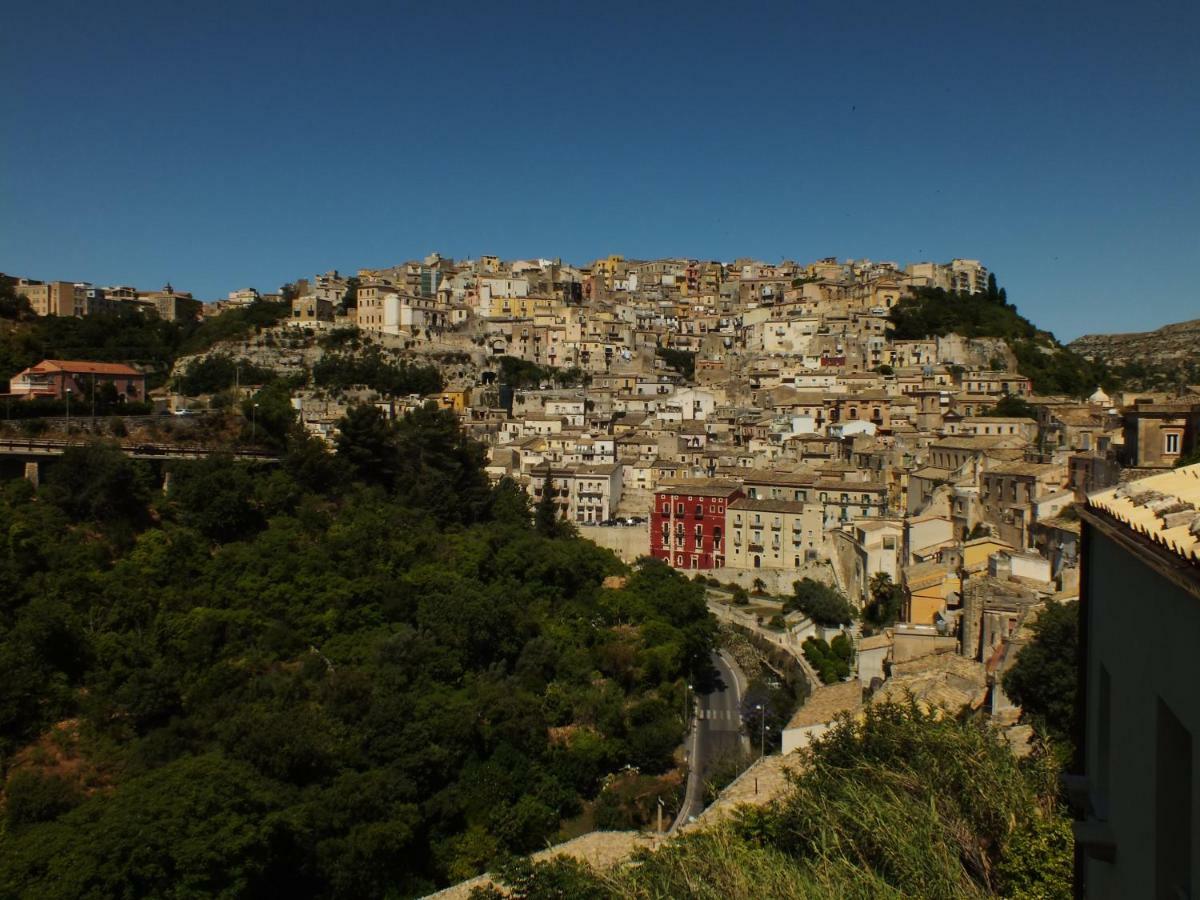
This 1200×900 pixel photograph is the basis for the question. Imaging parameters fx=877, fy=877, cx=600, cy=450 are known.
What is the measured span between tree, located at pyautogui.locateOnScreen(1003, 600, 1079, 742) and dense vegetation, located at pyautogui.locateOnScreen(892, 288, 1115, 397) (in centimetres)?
4244

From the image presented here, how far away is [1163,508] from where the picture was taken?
2969 millimetres

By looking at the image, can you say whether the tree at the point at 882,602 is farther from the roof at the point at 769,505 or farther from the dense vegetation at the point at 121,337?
the dense vegetation at the point at 121,337

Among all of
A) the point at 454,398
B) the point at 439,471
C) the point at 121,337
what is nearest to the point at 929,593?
the point at 439,471

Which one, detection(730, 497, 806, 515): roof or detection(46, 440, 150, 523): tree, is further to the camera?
detection(730, 497, 806, 515): roof

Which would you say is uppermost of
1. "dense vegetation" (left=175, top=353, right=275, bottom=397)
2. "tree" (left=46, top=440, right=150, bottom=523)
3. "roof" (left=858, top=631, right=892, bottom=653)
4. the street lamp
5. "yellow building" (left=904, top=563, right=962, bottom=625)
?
"dense vegetation" (left=175, top=353, right=275, bottom=397)

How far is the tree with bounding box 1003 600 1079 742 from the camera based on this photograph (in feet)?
36.4

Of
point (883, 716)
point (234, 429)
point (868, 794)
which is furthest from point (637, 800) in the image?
point (234, 429)

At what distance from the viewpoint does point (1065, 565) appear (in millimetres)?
17703

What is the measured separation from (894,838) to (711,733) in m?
14.9

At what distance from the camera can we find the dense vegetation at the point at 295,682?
502 inches

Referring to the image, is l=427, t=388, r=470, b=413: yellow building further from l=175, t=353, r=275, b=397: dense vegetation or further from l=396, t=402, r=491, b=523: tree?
l=396, t=402, r=491, b=523: tree

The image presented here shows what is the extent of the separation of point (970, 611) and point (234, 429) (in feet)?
80.0

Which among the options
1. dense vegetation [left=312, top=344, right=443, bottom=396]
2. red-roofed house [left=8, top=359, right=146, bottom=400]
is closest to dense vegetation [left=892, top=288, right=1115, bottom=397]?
dense vegetation [left=312, top=344, right=443, bottom=396]

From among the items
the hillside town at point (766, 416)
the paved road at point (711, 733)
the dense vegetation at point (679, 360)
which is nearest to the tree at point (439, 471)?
the hillside town at point (766, 416)
